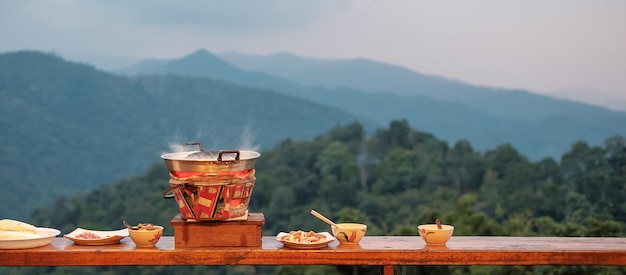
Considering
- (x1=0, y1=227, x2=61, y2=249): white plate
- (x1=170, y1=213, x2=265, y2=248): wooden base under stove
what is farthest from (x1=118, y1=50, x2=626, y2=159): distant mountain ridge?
(x1=0, y1=227, x2=61, y2=249): white plate

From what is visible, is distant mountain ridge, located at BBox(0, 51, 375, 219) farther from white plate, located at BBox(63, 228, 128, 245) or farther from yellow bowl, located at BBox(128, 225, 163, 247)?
yellow bowl, located at BBox(128, 225, 163, 247)

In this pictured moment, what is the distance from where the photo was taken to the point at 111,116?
138ft

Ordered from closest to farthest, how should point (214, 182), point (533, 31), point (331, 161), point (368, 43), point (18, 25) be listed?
point (214, 182) < point (533, 31) < point (368, 43) < point (331, 161) < point (18, 25)

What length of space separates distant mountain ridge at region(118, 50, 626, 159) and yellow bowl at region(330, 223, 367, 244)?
83.1 feet

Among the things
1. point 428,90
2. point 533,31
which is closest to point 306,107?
point 428,90

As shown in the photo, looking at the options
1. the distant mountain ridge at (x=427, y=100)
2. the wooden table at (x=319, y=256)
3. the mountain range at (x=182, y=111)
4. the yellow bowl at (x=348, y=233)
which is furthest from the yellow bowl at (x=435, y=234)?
the mountain range at (x=182, y=111)

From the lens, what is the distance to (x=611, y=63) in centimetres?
1794

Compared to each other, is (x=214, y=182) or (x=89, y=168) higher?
(x=214, y=182)

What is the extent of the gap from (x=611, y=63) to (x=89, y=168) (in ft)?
95.0

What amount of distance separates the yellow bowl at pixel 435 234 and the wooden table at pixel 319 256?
48 millimetres

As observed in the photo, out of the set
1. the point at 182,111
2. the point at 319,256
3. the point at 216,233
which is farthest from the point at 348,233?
the point at 182,111

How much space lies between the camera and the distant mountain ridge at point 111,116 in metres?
38.8

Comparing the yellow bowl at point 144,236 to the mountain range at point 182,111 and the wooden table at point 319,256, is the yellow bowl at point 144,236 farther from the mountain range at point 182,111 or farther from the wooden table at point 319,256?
the mountain range at point 182,111

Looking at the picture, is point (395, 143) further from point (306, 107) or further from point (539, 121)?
point (306, 107)
